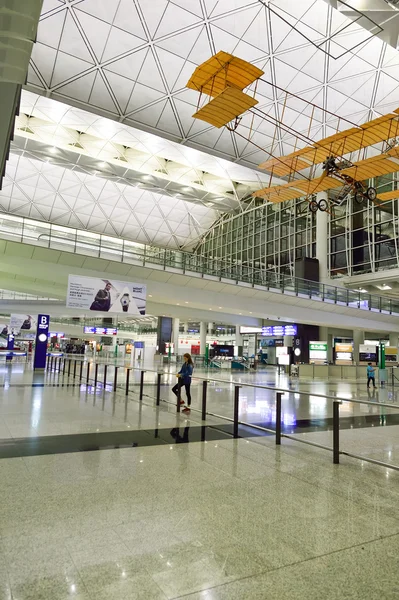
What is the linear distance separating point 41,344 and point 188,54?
64.1 feet

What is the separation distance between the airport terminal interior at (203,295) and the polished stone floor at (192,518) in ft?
0.08

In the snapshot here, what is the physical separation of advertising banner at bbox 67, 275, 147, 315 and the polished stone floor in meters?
12.2

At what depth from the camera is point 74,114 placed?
26.5 meters

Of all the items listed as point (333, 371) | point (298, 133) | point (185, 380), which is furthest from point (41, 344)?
point (333, 371)

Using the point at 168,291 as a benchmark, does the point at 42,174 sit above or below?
above

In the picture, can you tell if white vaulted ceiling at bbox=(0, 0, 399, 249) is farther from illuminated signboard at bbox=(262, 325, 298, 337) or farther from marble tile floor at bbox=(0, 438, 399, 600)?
illuminated signboard at bbox=(262, 325, 298, 337)

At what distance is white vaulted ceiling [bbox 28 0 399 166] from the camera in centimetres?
1848

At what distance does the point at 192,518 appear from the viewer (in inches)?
134

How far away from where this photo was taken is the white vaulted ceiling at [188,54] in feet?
60.6

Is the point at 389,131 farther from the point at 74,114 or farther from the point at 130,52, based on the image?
the point at 74,114

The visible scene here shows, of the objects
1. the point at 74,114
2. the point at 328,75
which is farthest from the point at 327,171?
the point at 74,114

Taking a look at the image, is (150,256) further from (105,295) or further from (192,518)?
(192,518)

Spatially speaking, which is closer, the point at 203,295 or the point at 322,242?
the point at 203,295

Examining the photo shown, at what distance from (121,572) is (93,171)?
123 feet
